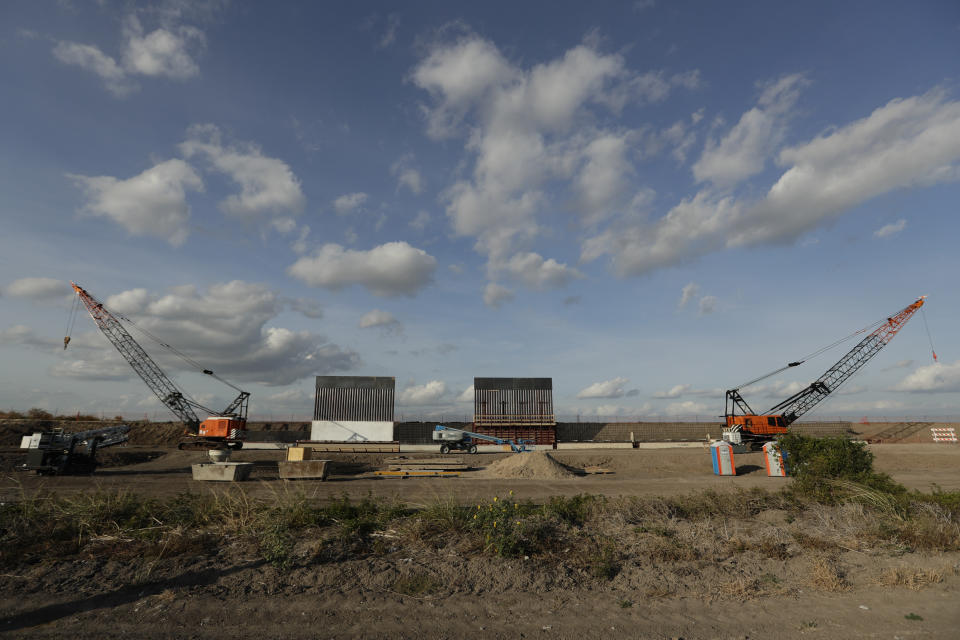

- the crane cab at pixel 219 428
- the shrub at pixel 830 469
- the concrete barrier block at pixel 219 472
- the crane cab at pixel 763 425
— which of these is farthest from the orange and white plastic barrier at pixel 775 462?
the crane cab at pixel 219 428

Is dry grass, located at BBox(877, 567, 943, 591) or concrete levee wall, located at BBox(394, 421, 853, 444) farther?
concrete levee wall, located at BBox(394, 421, 853, 444)

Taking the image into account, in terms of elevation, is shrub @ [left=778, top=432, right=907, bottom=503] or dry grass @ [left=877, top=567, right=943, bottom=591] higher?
shrub @ [left=778, top=432, right=907, bottom=503]

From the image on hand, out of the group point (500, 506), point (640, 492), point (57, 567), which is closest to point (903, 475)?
point (640, 492)

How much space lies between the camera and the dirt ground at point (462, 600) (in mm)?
5562

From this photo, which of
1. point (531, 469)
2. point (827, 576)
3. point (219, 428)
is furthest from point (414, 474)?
point (827, 576)

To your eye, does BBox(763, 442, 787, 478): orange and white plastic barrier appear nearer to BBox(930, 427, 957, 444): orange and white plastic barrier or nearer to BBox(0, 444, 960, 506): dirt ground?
BBox(0, 444, 960, 506): dirt ground

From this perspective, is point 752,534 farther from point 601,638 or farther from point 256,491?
point 256,491

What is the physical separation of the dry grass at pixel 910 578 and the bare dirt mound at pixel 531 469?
17920 millimetres

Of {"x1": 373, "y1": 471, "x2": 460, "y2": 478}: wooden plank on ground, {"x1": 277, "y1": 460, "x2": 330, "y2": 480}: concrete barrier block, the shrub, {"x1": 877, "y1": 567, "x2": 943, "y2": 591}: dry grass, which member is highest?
the shrub

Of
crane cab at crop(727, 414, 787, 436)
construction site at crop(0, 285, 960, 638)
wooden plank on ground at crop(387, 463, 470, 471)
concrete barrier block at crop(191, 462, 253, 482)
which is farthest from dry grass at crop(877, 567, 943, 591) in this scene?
crane cab at crop(727, 414, 787, 436)

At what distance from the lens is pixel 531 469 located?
2539 cm

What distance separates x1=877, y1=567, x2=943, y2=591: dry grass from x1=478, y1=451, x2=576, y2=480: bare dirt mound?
1792 cm

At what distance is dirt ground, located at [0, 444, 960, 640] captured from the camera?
556 centimetres

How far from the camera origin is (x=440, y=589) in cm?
666
